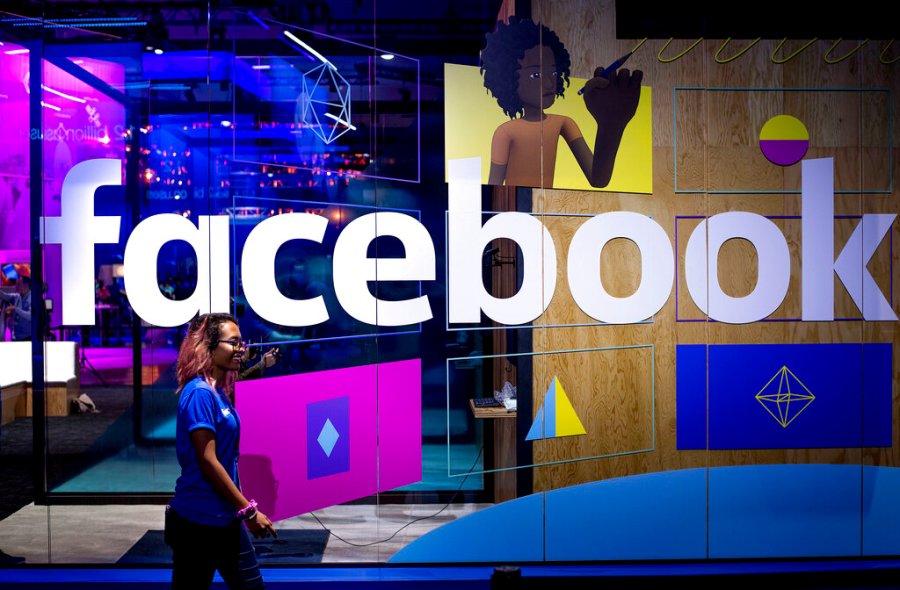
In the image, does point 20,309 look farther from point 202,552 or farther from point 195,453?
point 202,552

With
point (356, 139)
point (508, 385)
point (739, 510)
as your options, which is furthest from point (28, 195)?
point (739, 510)

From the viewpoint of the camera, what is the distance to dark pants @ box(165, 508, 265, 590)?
2428mm

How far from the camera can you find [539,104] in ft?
12.7

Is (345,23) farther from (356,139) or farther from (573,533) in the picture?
(573,533)

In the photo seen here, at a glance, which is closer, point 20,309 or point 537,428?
point 537,428

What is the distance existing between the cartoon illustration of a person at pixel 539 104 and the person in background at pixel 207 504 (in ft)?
6.77

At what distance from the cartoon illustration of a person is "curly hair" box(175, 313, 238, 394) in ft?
6.08

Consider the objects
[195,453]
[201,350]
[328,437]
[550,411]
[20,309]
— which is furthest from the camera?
[20,309]

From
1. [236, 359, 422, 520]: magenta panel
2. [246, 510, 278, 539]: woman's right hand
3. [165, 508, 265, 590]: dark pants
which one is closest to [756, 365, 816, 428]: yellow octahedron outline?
[236, 359, 422, 520]: magenta panel

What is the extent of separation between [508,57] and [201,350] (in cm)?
242

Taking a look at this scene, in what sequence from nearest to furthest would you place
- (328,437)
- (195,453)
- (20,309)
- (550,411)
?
(195,453), (328,437), (550,411), (20,309)

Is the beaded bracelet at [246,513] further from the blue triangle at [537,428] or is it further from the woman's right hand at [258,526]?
the blue triangle at [537,428]

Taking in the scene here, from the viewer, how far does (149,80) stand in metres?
4.30

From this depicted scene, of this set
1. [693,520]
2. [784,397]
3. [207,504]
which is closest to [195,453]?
[207,504]
